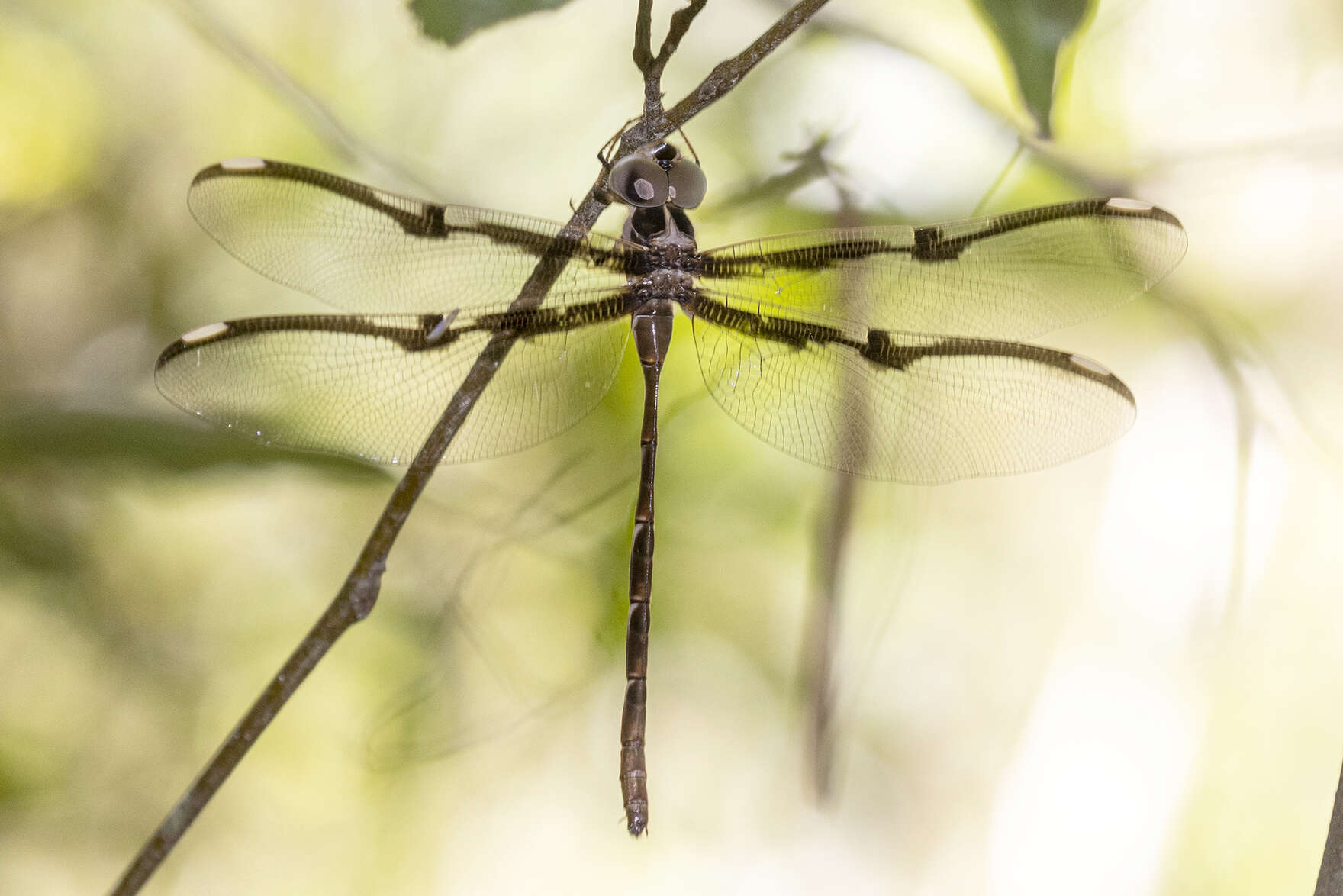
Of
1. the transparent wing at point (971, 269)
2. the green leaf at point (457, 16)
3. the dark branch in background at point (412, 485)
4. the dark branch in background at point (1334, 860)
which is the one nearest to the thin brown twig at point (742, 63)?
the dark branch in background at point (412, 485)

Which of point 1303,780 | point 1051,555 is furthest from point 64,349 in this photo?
point 1303,780

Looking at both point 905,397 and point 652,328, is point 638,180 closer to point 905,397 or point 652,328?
point 652,328

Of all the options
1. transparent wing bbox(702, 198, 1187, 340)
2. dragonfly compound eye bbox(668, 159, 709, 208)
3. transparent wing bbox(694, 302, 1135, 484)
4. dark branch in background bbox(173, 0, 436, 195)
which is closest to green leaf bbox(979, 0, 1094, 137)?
transparent wing bbox(702, 198, 1187, 340)

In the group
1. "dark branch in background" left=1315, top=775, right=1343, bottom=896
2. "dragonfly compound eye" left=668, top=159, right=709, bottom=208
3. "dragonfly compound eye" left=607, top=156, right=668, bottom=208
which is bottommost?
"dark branch in background" left=1315, top=775, right=1343, bottom=896

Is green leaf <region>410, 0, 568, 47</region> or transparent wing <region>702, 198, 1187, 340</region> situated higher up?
A: green leaf <region>410, 0, 568, 47</region>

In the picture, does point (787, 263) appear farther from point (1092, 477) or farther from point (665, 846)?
point (665, 846)

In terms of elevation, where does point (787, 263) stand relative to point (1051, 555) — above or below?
above

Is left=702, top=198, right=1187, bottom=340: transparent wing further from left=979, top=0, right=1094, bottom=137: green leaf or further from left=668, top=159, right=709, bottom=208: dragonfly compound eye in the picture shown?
left=979, top=0, right=1094, bottom=137: green leaf

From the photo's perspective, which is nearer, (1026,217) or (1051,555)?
(1026,217)
